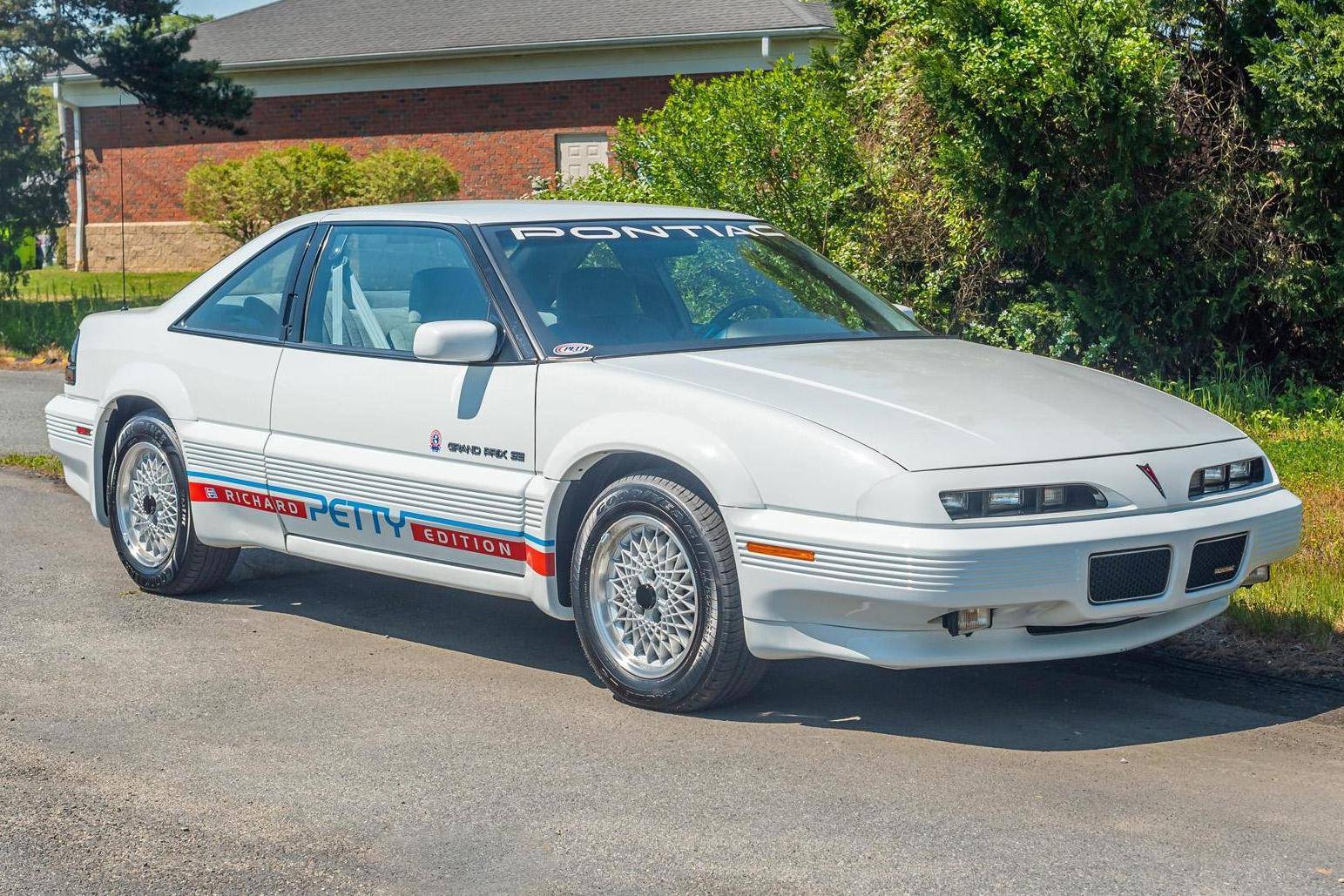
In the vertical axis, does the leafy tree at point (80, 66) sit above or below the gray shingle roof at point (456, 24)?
below

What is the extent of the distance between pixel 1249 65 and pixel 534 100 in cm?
1936

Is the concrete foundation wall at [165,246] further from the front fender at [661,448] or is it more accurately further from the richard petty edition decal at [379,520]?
the front fender at [661,448]

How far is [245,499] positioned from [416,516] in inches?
40.9

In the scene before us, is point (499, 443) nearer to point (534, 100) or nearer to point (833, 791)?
point (833, 791)

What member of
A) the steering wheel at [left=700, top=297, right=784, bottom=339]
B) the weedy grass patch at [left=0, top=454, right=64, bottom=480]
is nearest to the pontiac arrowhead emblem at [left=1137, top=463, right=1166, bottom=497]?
the steering wheel at [left=700, top=297, right=784, bottom=339]

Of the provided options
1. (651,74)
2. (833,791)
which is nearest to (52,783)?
(833,791)

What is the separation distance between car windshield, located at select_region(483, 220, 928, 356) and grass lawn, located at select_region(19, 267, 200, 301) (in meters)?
20.1

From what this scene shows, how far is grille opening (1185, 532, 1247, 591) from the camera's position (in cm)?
525

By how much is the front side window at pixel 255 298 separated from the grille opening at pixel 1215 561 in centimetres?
366

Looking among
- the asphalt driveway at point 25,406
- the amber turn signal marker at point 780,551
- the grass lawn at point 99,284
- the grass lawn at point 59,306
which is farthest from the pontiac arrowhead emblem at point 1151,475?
the grass lawn at point 99,284

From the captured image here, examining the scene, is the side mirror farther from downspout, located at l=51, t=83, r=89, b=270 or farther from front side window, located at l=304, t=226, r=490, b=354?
downspout, located at l=51, t=83, r=89, b=270

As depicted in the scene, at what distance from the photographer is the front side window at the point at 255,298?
6887 millimetres

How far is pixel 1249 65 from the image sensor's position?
10.7m

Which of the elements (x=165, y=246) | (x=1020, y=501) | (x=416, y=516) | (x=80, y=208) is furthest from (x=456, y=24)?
(x=1020, y=501)
